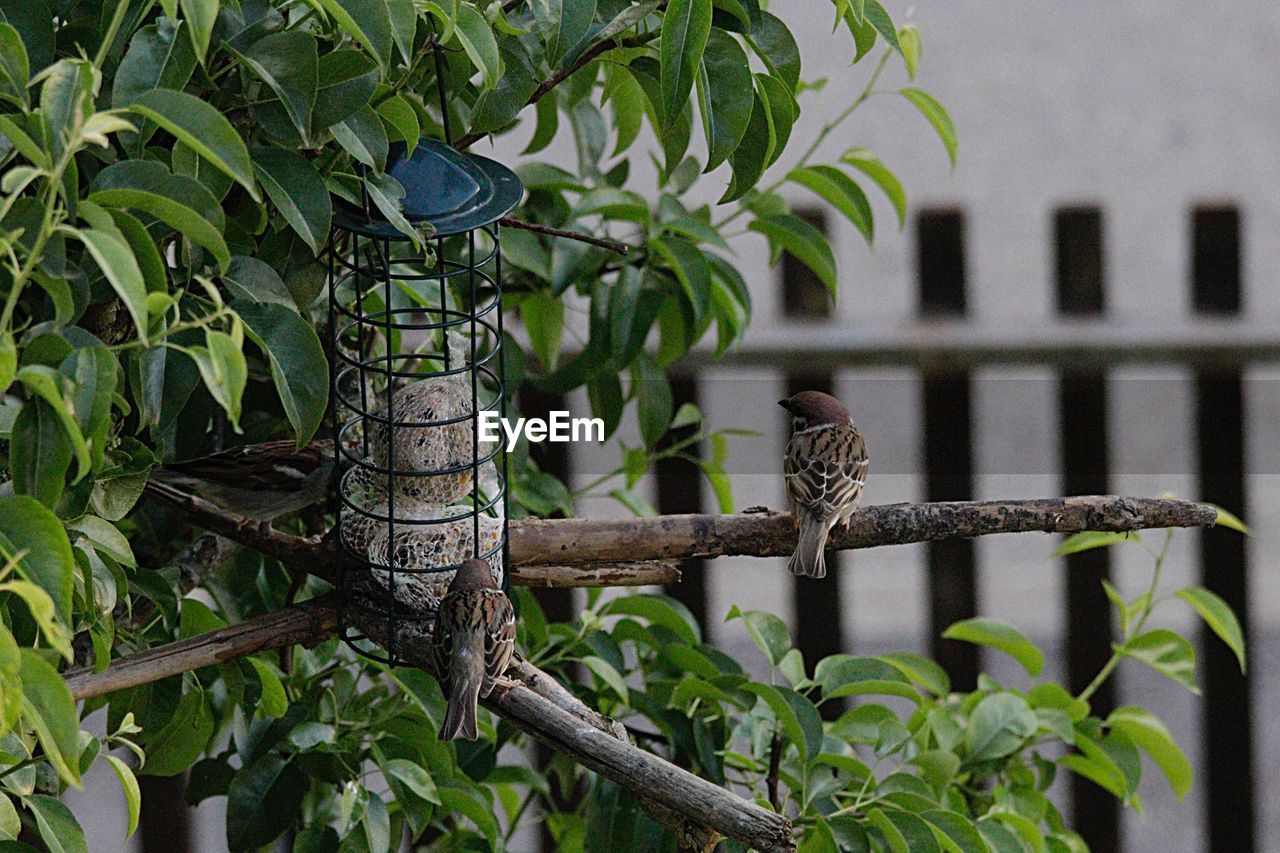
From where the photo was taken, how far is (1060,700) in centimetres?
262

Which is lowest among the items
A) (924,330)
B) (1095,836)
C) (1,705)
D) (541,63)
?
(1095,836)

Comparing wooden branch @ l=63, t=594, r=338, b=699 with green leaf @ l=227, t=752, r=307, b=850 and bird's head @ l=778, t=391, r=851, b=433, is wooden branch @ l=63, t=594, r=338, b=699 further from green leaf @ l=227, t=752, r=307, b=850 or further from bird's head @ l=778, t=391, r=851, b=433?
bird's head @ l=778, t=391, r=851, b=433

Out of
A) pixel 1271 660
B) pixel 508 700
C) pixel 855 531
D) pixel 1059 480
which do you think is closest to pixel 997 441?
pixel 1271 660

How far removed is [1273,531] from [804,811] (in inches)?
152

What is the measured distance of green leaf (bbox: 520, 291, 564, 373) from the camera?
262 cm

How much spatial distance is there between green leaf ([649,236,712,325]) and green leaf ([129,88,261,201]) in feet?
3.41

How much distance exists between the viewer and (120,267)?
46.9 inches

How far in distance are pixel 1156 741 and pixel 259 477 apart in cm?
143

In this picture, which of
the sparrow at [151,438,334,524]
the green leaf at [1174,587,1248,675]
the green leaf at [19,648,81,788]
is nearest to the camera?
the green leaf at [19,648,81,788]

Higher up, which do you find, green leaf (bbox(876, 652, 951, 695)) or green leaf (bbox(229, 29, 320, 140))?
green leaf (bbox(229, 29, 320, 140))

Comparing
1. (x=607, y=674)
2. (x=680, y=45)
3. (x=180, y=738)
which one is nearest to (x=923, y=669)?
(x=607, y=674)

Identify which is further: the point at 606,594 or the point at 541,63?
the point at 606,594

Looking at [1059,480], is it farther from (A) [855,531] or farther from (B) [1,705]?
(B) [1,705]

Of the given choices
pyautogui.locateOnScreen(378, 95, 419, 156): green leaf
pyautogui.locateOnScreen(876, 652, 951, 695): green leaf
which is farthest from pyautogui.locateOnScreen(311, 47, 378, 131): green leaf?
pyautogui.locateOnScreen(876, 652, 951, 695): green leaf
